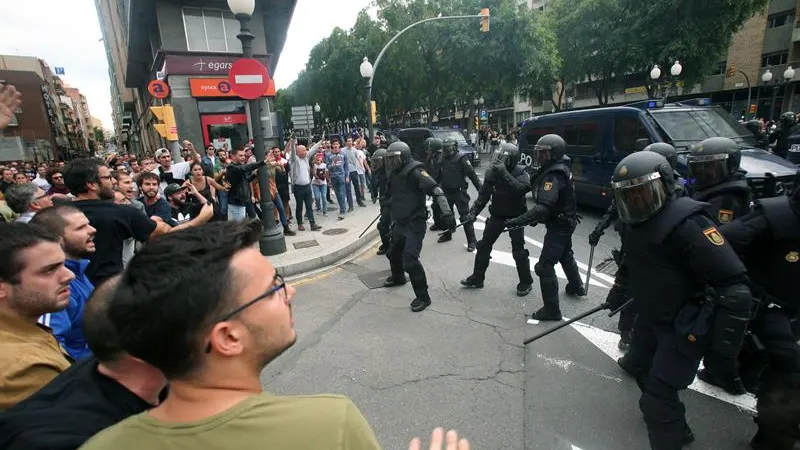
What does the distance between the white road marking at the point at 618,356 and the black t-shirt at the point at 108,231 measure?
3808 millimetres

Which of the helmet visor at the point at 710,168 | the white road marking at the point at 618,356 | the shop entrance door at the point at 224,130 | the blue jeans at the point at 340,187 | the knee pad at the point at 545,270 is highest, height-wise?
the shop entrance door at the point at 224,130

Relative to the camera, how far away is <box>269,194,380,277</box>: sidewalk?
6.55 m

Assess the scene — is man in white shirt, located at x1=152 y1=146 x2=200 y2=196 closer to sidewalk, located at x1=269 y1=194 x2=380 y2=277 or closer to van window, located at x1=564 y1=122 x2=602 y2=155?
sidewalk, located at x1=269 y1=194 x2=380 y2=277

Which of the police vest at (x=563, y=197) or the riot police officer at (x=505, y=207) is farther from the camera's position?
the riot police officer at (x=505, y=207)

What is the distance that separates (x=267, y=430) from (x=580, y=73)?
108 feet

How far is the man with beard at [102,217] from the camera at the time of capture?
3.26 m

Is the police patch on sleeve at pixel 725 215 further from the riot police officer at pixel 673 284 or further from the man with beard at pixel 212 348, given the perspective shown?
the man with beard at pixel 212 348

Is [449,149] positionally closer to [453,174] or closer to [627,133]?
[453,174]

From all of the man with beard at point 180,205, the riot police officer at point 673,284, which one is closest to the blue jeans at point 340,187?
the man with beard at point 180,205

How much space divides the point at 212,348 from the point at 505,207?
452 centimetres

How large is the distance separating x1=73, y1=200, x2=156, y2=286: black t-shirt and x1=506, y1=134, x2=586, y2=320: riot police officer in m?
3.58

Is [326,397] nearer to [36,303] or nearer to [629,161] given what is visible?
[36,303]

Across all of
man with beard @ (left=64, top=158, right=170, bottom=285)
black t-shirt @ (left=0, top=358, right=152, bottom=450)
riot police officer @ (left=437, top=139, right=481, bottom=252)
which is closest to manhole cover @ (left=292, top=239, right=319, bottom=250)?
riot police officer @ (left=437, top=139, right=481, bottom=252)

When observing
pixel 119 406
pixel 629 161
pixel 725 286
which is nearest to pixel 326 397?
pixel 119 406
